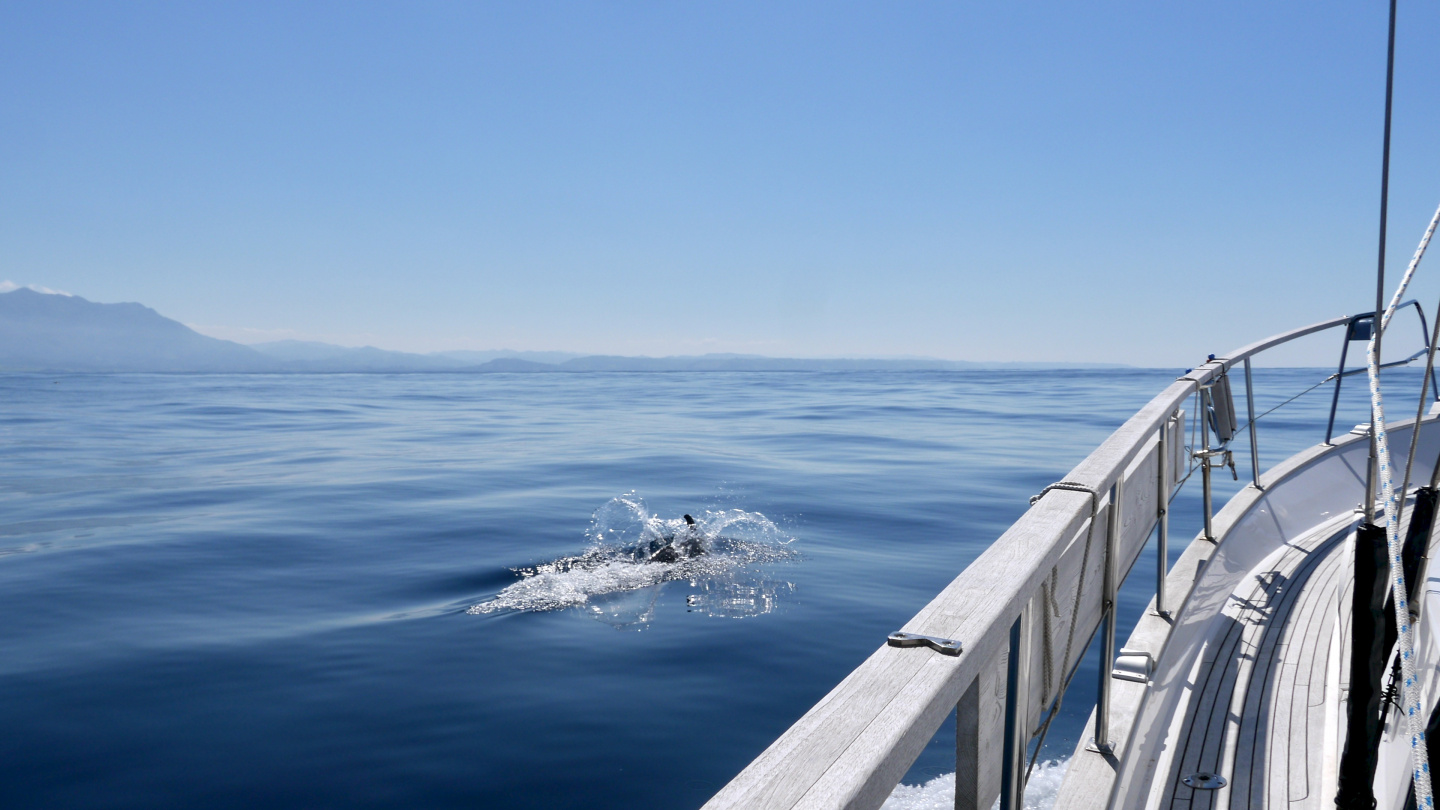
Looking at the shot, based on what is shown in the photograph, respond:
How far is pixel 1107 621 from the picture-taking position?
2.64 m

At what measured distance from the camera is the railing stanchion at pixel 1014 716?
154cm

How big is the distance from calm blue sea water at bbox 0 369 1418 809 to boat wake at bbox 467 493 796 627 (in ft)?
0.16

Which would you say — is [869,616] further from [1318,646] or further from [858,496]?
[858,496]

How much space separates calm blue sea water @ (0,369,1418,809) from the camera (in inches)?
176

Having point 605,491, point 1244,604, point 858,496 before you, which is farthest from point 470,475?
point 1244,604

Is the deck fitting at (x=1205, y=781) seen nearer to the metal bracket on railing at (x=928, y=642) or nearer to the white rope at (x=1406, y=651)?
the white rope at (x=1406, y=651)

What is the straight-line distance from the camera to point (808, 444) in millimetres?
19625

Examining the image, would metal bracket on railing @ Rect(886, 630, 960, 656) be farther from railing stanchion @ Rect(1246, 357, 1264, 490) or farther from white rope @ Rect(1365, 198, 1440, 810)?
railing stanchion @ Rect(1246, 357, 1264, 490)

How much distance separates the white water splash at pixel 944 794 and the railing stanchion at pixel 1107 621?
1.33 meters

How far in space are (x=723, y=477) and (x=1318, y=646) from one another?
1093 centimetres

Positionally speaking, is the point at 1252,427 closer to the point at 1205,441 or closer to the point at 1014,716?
the point at 1205,441

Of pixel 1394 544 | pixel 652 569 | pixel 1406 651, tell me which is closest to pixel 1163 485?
pixel 1394 544

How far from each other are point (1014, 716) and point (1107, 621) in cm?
129

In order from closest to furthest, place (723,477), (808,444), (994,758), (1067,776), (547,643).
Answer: (994,758)
(1067,776)
(547,643)
(723,477)
(808,444)
